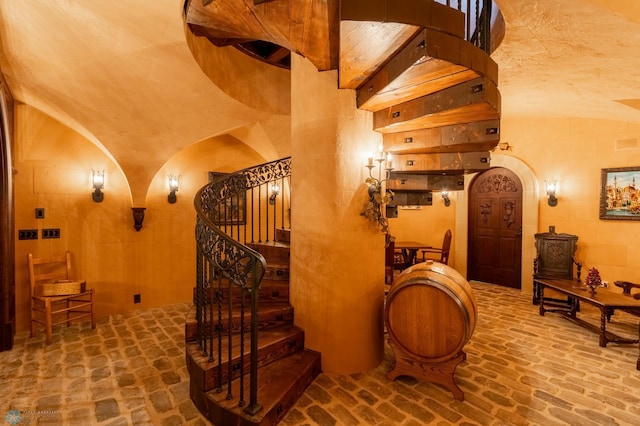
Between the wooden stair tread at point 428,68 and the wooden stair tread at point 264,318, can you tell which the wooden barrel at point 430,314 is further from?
the wooden stair tread at point 428,68

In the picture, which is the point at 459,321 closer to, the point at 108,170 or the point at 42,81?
the point at 42,81

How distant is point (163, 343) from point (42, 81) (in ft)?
11.0

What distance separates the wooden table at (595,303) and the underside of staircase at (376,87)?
2.28 meters

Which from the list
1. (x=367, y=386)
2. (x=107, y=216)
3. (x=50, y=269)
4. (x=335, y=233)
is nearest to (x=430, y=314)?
(x=367, y=386)

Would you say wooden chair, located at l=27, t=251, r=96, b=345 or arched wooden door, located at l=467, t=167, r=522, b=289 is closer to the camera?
wooden chair, located at l=27, t=251, r=96, b=345

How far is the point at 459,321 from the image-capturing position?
2486 mm

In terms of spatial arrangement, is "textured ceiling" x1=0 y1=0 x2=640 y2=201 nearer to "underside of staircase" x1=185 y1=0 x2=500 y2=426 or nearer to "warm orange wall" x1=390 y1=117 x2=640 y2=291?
"warm orange wall" x1=390 y1=117 x2=640 y2=291

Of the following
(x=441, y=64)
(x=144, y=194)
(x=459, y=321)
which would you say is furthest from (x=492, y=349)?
(x=144, y=194)

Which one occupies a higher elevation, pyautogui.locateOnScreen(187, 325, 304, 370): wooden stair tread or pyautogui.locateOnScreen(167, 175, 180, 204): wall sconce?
pyautogui.locateOnScreen(167, 175, 180, 204): wall sconce

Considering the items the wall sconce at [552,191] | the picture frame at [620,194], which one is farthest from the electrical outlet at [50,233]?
the picture frame at [620,194]

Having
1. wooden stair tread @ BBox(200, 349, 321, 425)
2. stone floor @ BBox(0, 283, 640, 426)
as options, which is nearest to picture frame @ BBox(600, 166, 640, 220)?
stone floor @ BBox(0, 283, 640, 426)

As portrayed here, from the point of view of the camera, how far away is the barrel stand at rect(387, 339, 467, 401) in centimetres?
256

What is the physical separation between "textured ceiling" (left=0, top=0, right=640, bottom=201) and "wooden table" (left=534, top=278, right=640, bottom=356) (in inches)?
96.7

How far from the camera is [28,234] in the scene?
4152 mm
